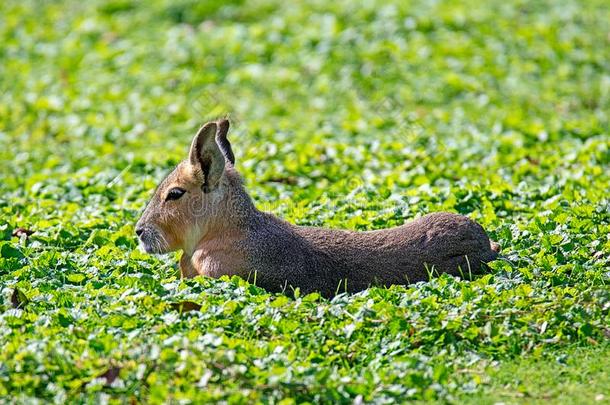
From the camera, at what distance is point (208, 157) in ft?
20.7

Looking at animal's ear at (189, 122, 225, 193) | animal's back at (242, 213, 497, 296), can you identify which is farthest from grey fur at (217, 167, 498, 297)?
animal's ear at (189, 122, 225, 193)

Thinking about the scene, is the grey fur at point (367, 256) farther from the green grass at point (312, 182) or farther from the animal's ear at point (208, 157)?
the animal's ear at point (208, 157)

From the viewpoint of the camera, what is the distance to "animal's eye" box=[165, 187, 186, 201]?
6.48 meters

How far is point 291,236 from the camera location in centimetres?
635

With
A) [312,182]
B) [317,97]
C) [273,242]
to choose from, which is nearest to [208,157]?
[273,242]

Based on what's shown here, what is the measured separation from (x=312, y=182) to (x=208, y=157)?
2.90 metres

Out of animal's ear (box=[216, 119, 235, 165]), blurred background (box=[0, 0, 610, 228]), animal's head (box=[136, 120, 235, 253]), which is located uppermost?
animal's ear (box=[216, 119, 235, 165])

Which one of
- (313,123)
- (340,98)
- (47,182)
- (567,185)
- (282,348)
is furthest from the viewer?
(340,98)

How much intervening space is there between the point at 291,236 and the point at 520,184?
107 inches

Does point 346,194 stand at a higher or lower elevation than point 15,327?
lower

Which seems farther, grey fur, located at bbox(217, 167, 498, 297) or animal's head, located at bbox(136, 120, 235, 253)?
animal's head, located at bbox(136, 120, 235, 253)

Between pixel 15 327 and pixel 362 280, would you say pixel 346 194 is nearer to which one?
pixel 362 280

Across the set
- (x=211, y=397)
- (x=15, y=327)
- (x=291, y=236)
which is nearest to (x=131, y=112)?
(x=291, y=236)

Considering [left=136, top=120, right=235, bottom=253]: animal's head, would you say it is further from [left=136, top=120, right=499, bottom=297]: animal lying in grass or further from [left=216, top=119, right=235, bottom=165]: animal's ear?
[left=216, top=119, right=235, bottom=165]: animal's ear
